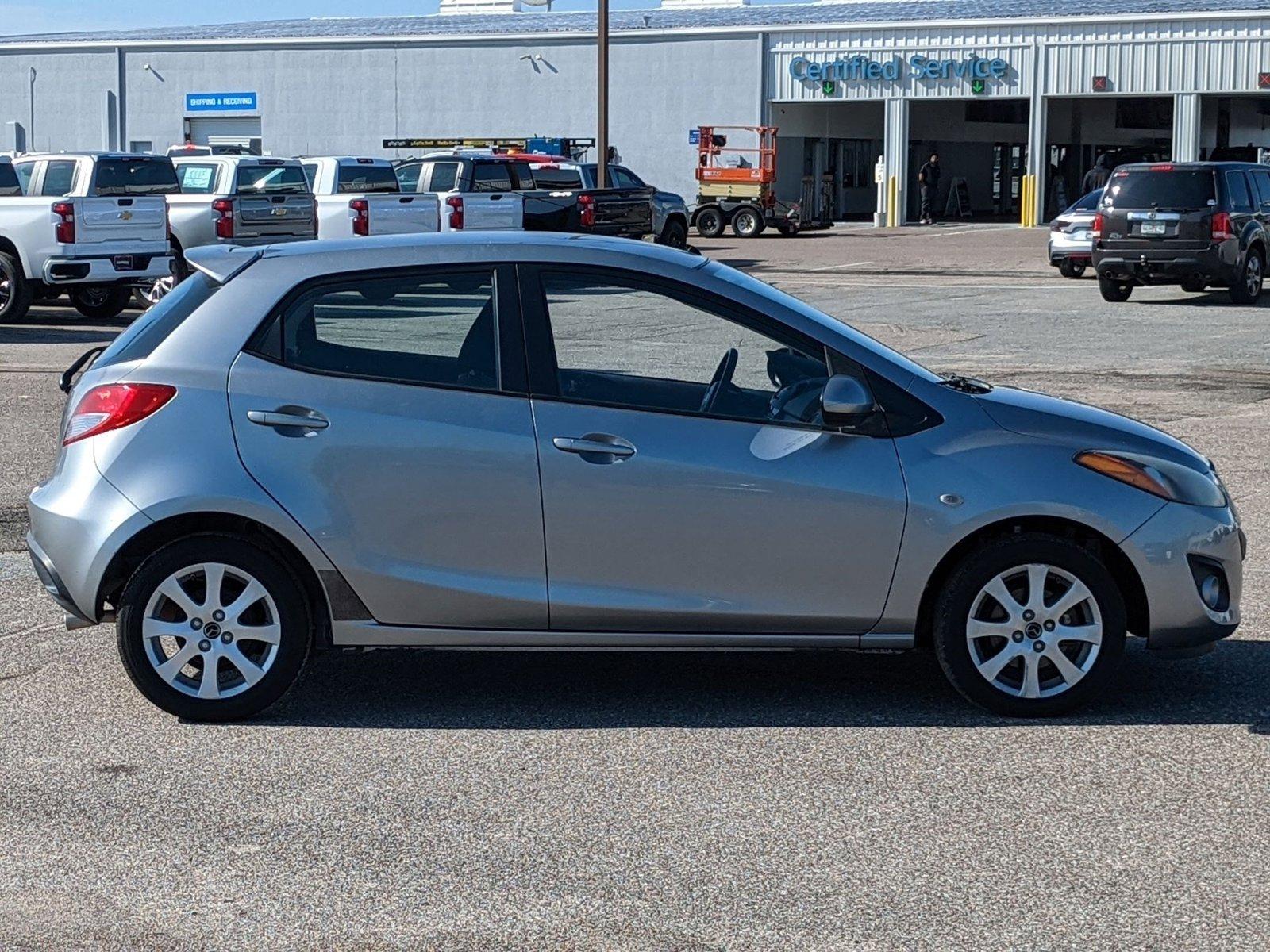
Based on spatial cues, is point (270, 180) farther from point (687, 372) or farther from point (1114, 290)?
point (687, 372)

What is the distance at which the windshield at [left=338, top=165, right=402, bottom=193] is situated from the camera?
27.0 meters

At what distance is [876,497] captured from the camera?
19.0ft

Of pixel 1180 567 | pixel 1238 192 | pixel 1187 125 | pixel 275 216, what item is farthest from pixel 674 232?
pixel 1180 567

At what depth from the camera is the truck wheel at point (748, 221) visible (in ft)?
150

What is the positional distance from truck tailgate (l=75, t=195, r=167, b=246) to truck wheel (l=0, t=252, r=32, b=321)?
745 mm

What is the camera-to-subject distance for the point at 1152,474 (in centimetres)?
595

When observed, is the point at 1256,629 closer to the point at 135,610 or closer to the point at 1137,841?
the point at 1137,841

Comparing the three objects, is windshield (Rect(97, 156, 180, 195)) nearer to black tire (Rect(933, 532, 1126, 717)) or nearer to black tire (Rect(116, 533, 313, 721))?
black tire (Rect(116, 533, 313, 721))

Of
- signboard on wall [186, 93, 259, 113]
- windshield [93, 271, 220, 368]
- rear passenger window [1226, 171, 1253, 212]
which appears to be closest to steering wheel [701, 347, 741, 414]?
windshield [93, 271, 220, 368]

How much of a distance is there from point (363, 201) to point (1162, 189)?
429 inches

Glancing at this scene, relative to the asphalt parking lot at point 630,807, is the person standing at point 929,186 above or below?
above

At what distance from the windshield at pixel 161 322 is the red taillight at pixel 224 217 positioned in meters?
18.1

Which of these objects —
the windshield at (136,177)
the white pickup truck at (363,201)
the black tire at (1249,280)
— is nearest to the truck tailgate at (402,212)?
the white pickup truck at (363,201)

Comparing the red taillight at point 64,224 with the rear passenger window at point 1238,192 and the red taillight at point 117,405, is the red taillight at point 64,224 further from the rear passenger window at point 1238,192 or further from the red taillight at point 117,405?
the red taillight at point 117,405
